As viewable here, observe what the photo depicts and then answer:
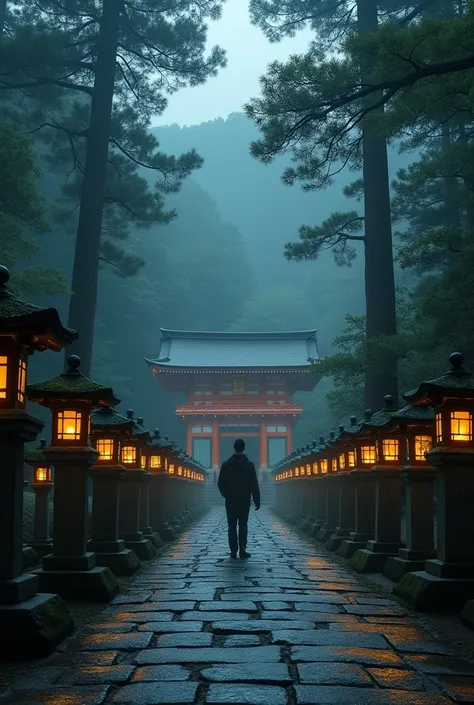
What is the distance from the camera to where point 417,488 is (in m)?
8.27

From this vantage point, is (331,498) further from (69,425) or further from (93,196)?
(93,196)

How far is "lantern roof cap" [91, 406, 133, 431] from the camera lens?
9.04 metres

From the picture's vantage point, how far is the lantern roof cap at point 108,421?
9039 millimetres

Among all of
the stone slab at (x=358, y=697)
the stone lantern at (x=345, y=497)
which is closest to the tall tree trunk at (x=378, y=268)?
the stone lantern at (x=345, y=497)

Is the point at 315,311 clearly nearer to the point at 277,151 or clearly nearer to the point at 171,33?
the point at 171,33

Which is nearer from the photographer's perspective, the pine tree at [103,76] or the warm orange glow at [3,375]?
the warm orange glow at [3,375]

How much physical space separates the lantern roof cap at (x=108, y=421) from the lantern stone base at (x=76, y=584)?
2.27m

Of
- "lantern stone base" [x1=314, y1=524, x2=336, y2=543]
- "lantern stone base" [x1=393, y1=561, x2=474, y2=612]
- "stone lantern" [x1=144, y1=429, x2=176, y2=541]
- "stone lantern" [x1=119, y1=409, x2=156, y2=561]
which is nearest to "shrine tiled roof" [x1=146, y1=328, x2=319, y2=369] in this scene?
"lantern stone base" [x1=314, y1=524, x2=336, y2=543]

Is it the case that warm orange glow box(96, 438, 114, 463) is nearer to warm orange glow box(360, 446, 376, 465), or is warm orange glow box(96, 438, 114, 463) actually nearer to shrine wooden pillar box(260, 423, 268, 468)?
warm orange glow box(360, 446, 376, 465)

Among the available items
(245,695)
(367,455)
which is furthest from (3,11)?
(245,695)

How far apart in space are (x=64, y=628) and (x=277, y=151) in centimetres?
881

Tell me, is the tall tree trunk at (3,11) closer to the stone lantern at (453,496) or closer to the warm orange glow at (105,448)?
the warm orange glow at (105,448)

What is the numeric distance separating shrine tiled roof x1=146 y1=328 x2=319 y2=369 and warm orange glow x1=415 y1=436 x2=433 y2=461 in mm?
34018

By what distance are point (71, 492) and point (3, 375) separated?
213cm
